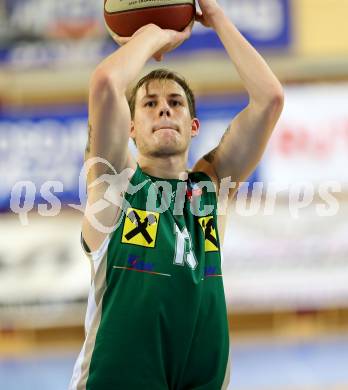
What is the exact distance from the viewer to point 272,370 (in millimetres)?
7418

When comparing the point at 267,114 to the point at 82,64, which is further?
the point at 82,64

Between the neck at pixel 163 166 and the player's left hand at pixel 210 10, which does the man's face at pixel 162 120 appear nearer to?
the neck at pixel 163 166

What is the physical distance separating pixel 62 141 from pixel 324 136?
3239mm

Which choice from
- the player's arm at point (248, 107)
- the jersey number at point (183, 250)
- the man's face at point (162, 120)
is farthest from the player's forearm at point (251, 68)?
the jersey number at point (183, 250)

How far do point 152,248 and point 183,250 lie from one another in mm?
132

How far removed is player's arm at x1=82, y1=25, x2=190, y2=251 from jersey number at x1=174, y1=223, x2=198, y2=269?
0.28 meters

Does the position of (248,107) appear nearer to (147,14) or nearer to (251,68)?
(251,68)

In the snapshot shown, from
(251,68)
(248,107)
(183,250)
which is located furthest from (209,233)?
(251,68)

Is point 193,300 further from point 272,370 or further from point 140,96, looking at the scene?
point 272,370

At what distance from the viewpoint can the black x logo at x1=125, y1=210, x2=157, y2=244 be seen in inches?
132

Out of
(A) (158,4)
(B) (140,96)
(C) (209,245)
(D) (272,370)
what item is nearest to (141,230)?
(C) (209,245)

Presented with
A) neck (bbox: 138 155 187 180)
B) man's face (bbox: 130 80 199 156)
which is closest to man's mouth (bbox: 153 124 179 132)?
man's face (bbox: 130 80 199 156)

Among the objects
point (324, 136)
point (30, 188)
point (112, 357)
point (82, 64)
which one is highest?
point (82, 64)

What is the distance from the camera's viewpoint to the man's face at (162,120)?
11.5 ft
